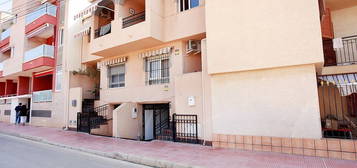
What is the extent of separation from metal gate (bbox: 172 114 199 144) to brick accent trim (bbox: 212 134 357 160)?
1.15 meters

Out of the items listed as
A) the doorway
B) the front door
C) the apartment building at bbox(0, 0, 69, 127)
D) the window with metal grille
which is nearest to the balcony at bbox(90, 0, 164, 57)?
the window with metal grille

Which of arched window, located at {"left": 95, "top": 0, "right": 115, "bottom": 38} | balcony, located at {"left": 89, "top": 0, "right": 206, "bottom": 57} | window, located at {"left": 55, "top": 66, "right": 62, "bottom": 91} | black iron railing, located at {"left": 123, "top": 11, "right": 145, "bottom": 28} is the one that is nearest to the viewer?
balcony, located at {"left": 89, "top": 0, "right": 206, "bottom": 57}

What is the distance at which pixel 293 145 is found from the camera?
681cm

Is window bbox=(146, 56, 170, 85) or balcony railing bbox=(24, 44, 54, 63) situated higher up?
balcony railing bbox=(24, 44, 54, 63)

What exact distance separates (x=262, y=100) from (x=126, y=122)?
308 inches

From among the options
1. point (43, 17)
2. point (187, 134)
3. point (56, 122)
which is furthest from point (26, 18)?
point (187, 134)

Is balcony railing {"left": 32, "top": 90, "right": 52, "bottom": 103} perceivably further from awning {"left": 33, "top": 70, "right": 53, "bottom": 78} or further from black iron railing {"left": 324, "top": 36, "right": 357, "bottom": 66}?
black iron railing {"left": 324, "top": 36, "right": 357, "bottom": 66}

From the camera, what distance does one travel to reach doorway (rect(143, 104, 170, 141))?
41.2 ft

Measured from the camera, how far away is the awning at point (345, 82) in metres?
7.27

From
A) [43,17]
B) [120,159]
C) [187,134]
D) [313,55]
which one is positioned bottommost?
[120,159]

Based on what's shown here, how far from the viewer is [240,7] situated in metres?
8.05

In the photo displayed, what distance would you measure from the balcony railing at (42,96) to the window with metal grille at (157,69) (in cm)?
1002

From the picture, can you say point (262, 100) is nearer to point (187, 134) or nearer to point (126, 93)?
point (187, 134)

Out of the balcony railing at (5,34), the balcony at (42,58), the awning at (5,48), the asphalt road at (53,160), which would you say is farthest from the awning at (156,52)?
the balcony railing at (5,34)
